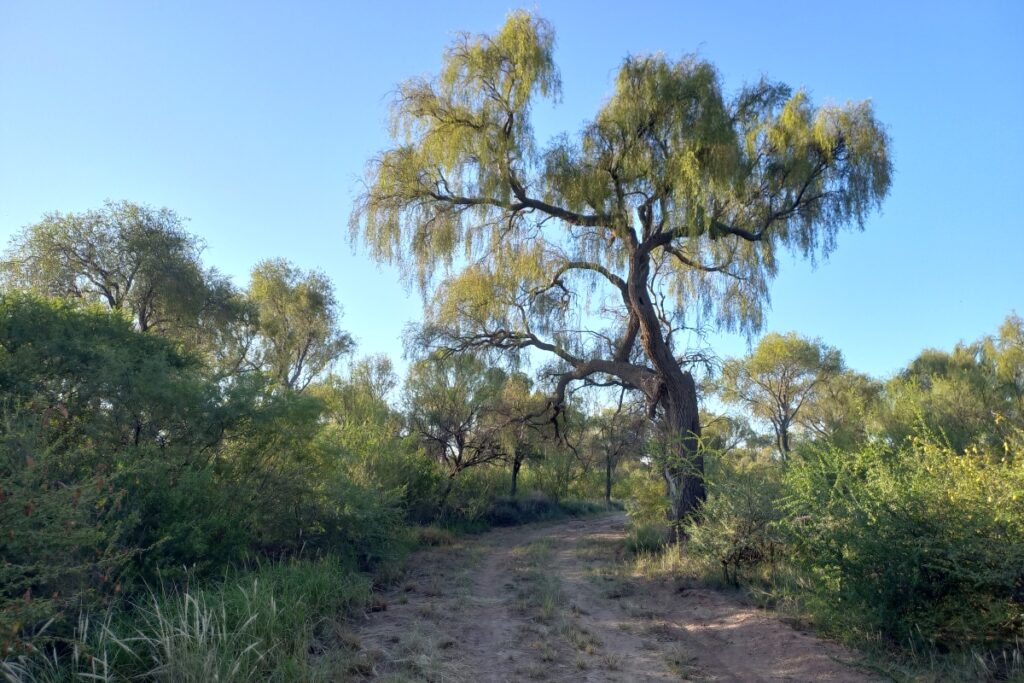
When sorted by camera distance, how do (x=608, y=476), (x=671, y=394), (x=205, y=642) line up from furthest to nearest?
1. (x=608, y=476)
2. (x=671, y=394)
3. (x=205, y=642)

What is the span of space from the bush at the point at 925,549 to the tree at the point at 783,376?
97.5 feet

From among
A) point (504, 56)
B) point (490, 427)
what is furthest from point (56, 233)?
point (504, 56)

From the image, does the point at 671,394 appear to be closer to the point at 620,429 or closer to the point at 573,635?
the point at 573,635

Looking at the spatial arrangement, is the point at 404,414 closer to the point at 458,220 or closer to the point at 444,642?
the point at 458,220

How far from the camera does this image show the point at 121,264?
73.3ft

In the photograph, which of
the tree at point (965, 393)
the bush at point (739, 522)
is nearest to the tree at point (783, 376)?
the tree at point (965, 393)

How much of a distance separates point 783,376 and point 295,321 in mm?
26283

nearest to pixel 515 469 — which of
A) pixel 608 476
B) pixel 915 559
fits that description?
pixel 608 476

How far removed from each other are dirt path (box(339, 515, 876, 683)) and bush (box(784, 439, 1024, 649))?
0.69 metres

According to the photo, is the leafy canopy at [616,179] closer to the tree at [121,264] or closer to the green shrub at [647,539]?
the green shrub at [647,539]

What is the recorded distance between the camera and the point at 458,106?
1341cm

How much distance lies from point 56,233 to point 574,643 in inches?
878

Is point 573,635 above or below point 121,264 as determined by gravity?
below

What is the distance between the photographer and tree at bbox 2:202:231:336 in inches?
828
